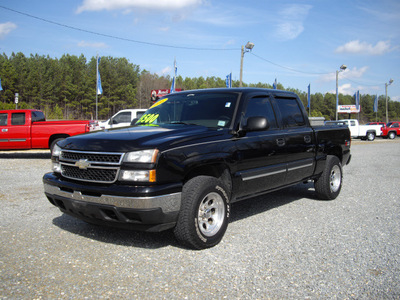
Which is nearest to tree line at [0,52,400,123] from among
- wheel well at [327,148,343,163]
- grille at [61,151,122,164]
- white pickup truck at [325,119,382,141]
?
white pickup truck at [325,119,382,141]

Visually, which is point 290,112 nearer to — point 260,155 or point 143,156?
point 260,155

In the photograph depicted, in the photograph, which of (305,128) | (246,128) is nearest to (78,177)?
(246,128)

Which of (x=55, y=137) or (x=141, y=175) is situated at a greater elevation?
(x=55, y=137)

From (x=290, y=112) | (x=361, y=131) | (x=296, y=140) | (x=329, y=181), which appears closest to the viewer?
(x=296, y=140)

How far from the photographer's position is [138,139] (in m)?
3.66

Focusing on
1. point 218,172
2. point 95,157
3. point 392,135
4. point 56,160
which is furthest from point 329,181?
point 392,135

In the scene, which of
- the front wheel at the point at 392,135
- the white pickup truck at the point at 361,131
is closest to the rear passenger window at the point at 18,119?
the white pickup truck at the point at 361,131

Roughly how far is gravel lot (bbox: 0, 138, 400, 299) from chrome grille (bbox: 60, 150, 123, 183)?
0.80m

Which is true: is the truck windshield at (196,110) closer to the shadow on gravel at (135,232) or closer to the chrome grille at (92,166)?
the chrome grille at (92,166)

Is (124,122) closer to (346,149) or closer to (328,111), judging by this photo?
(346,149)

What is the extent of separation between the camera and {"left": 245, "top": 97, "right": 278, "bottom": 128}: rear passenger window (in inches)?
189

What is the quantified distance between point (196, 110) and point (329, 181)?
295 cm

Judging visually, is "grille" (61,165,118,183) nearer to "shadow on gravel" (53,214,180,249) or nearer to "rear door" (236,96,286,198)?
"shadow on gravel" (53,214,180,249)

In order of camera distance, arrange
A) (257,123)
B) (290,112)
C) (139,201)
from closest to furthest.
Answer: (139,201) < (257,123) < (290,112)
